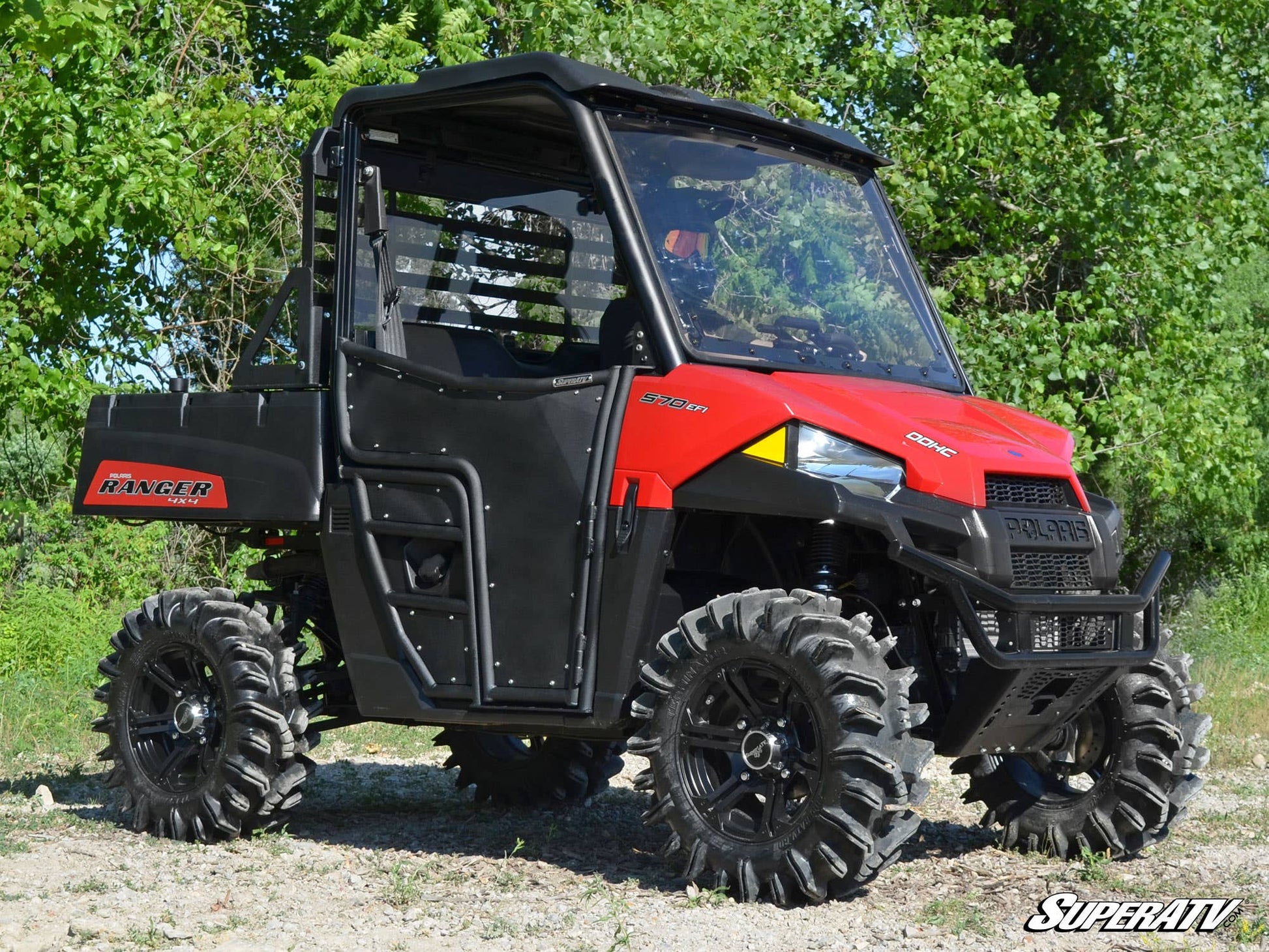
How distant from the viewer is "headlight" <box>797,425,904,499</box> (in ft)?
17.4

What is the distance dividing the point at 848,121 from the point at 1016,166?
1656mm

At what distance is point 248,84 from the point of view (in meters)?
14.1

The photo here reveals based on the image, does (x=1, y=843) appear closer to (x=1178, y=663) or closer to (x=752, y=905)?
(x=752, y=905)

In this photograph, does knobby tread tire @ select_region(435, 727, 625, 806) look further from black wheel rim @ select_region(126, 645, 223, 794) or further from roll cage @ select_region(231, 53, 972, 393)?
roll cage @ select_region(231, 53, 972, 393)

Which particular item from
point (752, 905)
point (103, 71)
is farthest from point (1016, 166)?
point (752, 905)

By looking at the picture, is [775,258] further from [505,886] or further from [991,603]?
[505,886]

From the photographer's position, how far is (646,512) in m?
5.63

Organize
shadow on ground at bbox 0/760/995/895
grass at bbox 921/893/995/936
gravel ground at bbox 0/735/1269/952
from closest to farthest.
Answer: gravel ground at bbox 0/735/1269/952, grass at bbox 921/893/995/936, shadow on ground at bbox 0/760/995/895

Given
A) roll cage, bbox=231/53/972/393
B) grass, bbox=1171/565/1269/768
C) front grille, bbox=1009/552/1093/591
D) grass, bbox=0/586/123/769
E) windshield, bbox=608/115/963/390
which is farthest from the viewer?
grass, bbox=1171/565/1269/768

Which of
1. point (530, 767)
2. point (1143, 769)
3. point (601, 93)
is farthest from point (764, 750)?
point (530, 767)

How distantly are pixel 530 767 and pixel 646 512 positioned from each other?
2625 mm

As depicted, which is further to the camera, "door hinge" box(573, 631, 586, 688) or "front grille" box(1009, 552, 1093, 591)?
"door hinge" box(573, 631, 586, 688)

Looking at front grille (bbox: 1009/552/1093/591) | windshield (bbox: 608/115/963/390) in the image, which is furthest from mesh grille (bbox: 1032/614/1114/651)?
windshield (bbox: 608/115/963/390)

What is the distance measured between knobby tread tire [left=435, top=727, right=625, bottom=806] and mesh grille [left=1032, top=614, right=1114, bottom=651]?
2866mm
